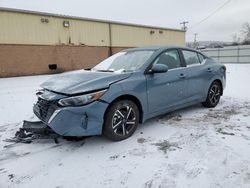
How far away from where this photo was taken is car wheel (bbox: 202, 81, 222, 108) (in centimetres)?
561

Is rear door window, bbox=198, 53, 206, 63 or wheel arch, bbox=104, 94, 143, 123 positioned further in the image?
rear door window, bbox=198, 53, 206, 63

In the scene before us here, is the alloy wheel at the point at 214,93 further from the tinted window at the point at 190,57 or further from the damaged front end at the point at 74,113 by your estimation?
the damaged front end at the point at 74,113

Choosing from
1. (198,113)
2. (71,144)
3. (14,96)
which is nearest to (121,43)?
(14,96)

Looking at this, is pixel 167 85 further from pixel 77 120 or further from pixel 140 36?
pixel 140 36

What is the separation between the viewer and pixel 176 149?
11.4 feet

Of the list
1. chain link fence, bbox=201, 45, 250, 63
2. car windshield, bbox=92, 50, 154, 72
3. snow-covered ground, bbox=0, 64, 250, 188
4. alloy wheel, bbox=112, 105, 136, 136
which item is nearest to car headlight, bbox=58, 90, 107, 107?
alloy wheel, bbox=112, 105, 136, 136

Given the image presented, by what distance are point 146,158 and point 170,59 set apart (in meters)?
2.26

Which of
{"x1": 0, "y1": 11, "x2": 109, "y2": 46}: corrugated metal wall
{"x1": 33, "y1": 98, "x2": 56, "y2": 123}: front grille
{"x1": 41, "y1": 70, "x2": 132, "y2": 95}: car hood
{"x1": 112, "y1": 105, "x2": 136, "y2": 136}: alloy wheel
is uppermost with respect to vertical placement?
{"x1": 0, "y1": 11, "x2": 109, "y2": 46}: corrugated metal wall

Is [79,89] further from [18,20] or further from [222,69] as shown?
[18,20]

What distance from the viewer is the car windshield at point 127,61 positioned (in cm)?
425

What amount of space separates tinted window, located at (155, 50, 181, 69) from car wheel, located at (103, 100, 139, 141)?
1.13m

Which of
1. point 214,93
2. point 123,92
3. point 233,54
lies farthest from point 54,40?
point 233,54

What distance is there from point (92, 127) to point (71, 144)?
0.64 meters

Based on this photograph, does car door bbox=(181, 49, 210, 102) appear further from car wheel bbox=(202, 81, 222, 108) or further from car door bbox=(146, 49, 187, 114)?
car wheel bbox=(202, 81, 222, 108)
